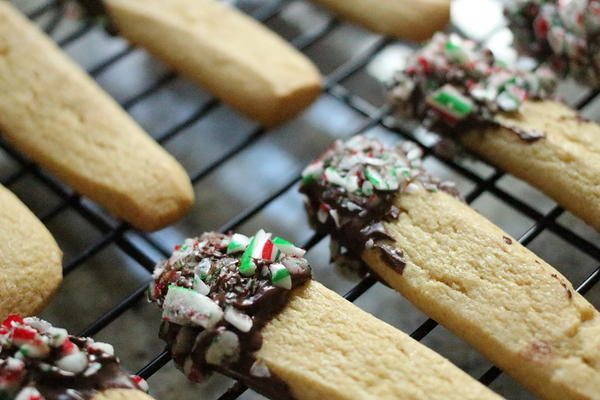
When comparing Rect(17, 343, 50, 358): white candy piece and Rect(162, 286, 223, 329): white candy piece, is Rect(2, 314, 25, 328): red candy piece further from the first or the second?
Rect(162, 286, 223, 329): white candy piece

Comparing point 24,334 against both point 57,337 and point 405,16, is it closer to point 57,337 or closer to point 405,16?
point 57,337

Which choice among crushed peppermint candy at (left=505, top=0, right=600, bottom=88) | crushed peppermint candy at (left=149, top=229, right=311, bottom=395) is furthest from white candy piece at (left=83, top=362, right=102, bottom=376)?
crushed peppermint candy at (left=505, top=0, right=600, bottom=88)

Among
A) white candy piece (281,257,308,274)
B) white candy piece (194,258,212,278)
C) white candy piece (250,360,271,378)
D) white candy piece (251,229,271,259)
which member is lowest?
white candy piece (250,360,271,378)

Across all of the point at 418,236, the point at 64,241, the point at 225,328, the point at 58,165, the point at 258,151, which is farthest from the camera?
the point at 258,151

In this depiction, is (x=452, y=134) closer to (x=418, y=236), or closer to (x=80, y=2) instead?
(x=418, y=236)

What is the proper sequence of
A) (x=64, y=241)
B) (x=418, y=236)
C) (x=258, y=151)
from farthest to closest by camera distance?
1. (x=258, y=151)
2. (x=64, y=241)
3. (x=418, y=236)

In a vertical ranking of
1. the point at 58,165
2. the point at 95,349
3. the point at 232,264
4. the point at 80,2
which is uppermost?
the point at 80,2

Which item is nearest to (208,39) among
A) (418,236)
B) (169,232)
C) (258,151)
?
(258,151)

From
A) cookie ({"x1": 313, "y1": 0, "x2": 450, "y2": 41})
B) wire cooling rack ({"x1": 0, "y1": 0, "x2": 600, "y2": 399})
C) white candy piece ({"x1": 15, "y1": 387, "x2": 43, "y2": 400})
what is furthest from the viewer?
cookie ({"x1": 313, "y1": 0, "x2": 450, "y2": 41})
